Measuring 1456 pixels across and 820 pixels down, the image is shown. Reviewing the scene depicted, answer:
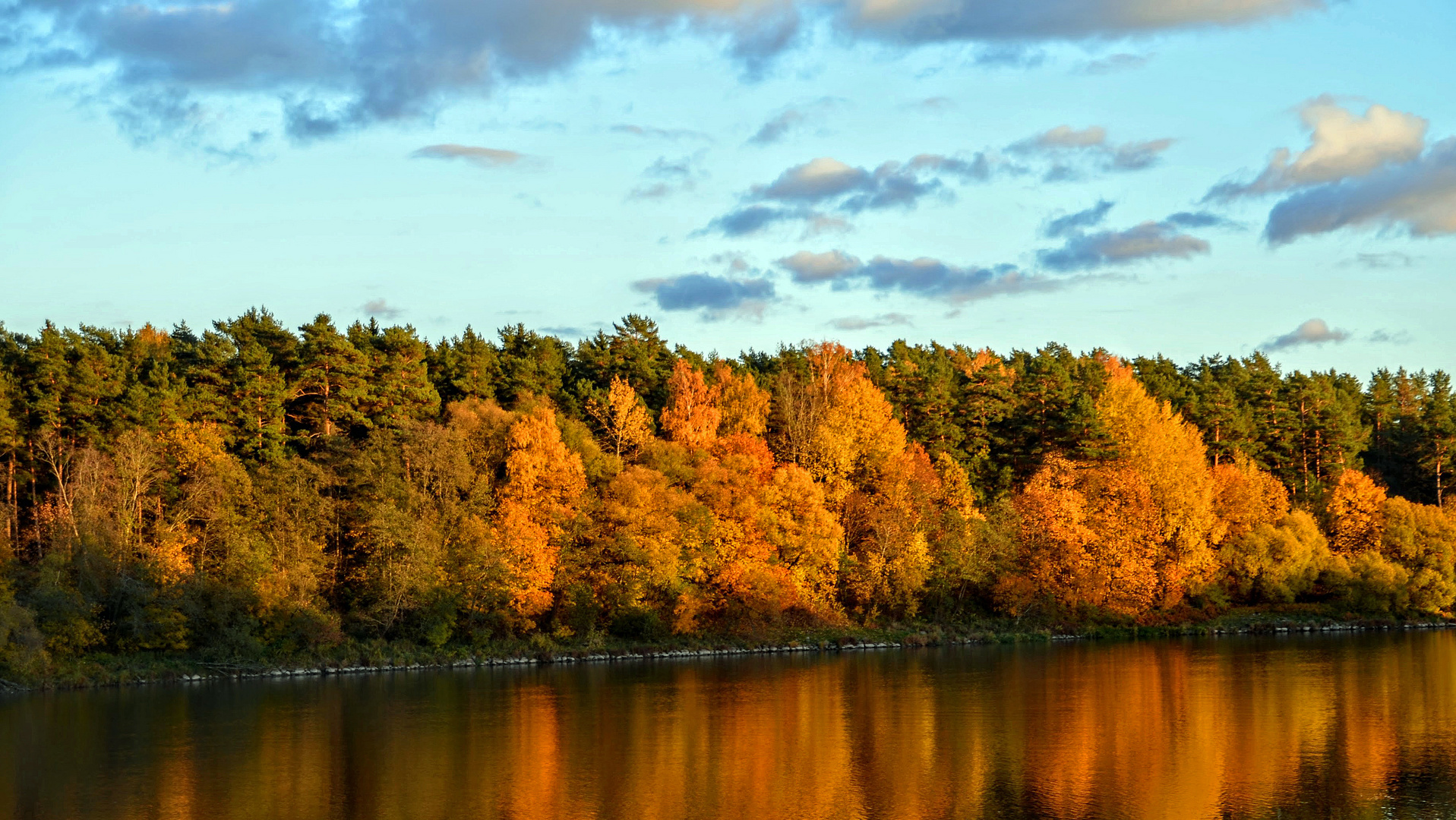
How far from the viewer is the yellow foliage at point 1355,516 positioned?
246ft

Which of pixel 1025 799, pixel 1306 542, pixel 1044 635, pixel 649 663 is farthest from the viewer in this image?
pixel 1306 542

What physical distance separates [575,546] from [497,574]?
478 cm

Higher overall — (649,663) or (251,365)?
(251,365)

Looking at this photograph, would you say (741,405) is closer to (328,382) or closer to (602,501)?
(602,501)

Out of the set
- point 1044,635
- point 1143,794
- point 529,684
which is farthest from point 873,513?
point 1143,794

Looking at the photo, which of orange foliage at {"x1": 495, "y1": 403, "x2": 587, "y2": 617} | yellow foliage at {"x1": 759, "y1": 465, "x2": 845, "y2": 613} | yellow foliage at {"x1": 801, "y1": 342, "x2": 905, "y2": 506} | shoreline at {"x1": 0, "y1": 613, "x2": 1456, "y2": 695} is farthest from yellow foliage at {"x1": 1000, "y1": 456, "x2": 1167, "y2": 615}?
orange foliage at {"x1": 495, "y1": 403, "x2": 587, "y2": 617}

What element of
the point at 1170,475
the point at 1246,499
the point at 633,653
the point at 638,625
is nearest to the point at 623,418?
the point at 638,625

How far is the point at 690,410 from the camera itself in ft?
220

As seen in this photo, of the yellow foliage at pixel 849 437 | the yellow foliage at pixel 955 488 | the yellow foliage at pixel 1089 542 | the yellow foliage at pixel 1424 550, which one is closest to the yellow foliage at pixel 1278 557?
the yellow foliage at pixel 1424 550

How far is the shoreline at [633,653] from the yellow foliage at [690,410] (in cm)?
1141

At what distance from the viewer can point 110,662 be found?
159ft

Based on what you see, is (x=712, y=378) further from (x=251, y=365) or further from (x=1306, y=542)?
(x=1306, y=542)

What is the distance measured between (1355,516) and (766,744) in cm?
5744

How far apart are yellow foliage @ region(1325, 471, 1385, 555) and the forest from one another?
16 cm
